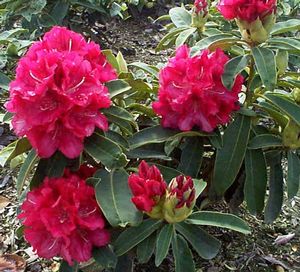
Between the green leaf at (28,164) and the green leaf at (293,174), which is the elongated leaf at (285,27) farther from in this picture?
the green leaf at (28,164)

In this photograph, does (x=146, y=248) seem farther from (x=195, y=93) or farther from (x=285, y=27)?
(x=285, y=27)

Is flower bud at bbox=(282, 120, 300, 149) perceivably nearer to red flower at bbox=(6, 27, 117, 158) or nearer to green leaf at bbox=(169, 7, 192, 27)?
red flower at bbox=(6, 27, 117, 158)

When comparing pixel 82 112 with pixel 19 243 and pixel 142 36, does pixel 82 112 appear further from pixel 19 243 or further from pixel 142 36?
pixel 142 36

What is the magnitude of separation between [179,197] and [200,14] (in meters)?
0.90

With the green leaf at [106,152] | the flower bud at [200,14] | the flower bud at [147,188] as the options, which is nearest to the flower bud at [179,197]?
the flower bud at [147,188]

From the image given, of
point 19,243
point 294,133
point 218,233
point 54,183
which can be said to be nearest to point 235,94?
point 294,133

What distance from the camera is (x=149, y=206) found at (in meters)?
1.36

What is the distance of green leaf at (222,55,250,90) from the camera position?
1515 mm

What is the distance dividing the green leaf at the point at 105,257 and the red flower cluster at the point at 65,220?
19 millimetres

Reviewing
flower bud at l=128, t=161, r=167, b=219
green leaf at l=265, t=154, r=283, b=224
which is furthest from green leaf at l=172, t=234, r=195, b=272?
green leaf at l=265, t=154, r=283, b=224

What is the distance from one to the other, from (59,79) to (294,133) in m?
0.68

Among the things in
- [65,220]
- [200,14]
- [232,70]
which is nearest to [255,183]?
[232,70]

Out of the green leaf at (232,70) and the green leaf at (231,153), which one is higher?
the green leaf at (232,70)

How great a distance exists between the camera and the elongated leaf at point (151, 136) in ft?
5.17
